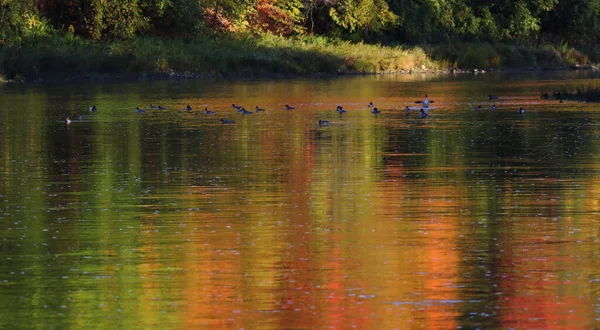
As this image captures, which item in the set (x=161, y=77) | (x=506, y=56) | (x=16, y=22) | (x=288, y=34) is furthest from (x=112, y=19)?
(x=506, y=56)

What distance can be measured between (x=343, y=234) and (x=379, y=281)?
302 cm

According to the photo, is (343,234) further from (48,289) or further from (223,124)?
(223,124)

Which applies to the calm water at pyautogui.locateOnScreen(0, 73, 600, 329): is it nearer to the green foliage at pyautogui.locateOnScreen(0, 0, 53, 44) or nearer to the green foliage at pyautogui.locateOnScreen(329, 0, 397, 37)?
the green foliage at pyautogui.locateOnScreen(0, 0, 53, 44)

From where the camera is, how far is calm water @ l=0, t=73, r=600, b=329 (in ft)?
39.8

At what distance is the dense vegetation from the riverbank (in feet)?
0.24

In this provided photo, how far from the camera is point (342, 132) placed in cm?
3316

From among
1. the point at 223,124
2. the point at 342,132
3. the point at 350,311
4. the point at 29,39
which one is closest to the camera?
the point at 350,311

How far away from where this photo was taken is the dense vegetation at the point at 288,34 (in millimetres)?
66062

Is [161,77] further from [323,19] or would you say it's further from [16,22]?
[323,19]

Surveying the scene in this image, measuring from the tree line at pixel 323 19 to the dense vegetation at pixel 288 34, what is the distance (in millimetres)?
64

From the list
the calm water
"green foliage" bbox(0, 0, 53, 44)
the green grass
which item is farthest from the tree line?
the calm water

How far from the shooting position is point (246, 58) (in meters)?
70.3

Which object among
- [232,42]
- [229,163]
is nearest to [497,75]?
[232,42]

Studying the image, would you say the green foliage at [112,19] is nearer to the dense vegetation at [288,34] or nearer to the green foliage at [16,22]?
the dense vegetation at [288,34]
